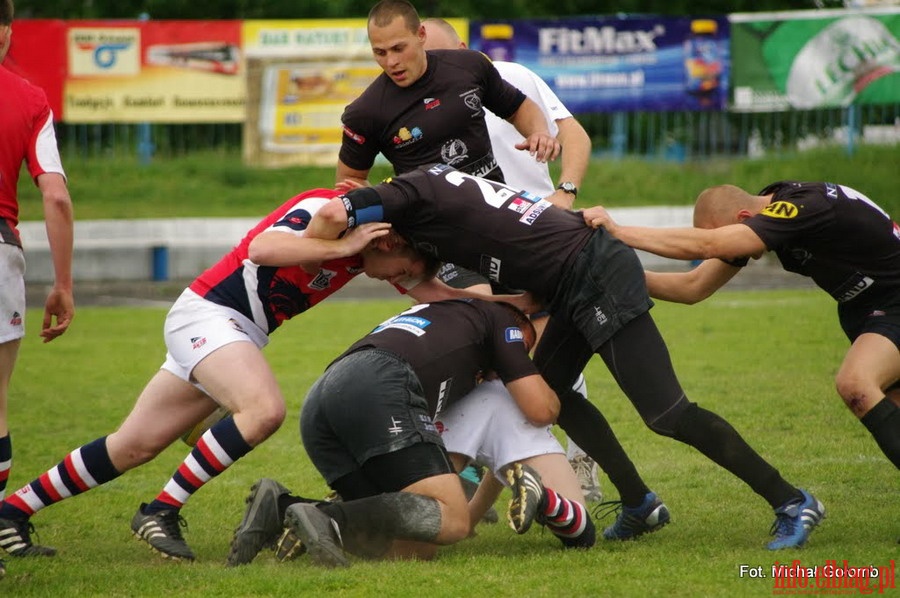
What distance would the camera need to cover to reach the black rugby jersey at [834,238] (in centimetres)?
534

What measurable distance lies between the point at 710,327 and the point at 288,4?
1637 cm

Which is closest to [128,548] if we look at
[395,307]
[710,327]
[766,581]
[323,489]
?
[323,489]

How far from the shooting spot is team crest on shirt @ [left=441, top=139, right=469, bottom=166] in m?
6.24

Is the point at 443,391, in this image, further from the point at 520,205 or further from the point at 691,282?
the point at 691,282

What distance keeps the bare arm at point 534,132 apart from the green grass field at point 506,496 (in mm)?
1821

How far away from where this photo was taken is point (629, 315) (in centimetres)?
529

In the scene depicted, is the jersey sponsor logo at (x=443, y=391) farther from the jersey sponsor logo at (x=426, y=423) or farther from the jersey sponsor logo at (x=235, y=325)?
the jersey sponsor logo at (x=235, y=325)

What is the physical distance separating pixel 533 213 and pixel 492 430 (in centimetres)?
97

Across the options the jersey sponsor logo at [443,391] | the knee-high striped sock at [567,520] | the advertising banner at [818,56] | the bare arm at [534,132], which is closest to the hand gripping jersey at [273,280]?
the jersey sponsor logo at [443,391]

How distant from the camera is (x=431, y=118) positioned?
616 centimetres

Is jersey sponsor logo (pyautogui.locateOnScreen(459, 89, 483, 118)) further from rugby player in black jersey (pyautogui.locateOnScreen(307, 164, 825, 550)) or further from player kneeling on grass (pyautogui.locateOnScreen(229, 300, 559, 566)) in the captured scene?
player kneeling on grass (pyautogui.locateOnScreen(229, 300, 559, 566))

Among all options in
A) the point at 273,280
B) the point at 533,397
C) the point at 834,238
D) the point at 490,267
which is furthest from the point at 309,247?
the point at 834,238

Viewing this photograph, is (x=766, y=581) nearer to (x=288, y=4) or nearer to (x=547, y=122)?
(x=547, y=122)

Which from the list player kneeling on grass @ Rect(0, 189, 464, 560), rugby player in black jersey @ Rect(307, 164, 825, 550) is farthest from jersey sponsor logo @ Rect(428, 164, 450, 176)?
player kneeling on grass @ Rect(0, 189, 464, 560)
